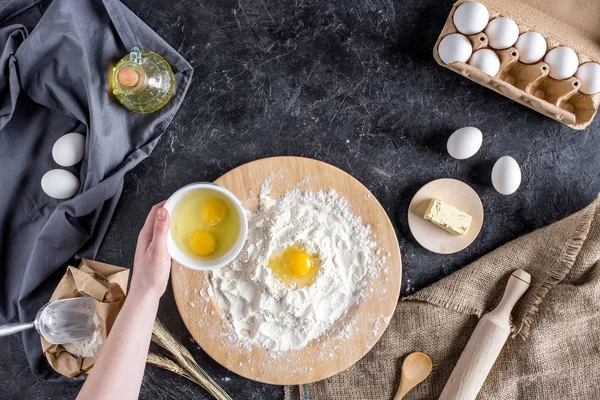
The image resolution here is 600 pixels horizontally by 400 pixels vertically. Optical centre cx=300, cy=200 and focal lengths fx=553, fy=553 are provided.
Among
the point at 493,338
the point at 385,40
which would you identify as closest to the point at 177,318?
the point at 493,338

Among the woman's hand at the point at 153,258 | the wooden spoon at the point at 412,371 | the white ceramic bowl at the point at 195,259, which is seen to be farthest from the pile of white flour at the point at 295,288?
the woman's hand at the point at 153,258

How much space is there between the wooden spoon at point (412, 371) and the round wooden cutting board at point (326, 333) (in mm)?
194

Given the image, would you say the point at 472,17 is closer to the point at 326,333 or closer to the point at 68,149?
the point at 326,333

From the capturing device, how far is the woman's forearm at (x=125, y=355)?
139cm

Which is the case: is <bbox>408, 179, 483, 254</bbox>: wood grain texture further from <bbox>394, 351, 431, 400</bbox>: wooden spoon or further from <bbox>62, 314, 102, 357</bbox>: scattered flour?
<bbox>62, 314, 102, 357</bbox>: scattered flour

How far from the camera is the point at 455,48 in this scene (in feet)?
6.06

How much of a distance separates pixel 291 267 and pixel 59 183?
82cm

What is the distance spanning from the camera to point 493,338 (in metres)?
1.90

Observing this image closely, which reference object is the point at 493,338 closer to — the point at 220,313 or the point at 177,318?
the point at 220,313

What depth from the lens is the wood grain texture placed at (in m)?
1.97

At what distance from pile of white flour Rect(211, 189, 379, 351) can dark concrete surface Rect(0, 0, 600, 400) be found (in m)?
0.21

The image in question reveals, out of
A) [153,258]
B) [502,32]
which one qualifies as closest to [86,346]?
[153,258]

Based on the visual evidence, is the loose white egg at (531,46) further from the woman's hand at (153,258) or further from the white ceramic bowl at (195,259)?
the woman's hand at (153,258)

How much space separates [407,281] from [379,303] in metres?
0.20
